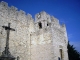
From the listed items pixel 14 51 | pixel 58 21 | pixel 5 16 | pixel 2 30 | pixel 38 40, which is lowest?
pixel 14 51

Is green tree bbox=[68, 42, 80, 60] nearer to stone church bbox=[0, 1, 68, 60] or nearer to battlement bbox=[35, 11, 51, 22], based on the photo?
stone church bbox=[0, 1, 68, 60]

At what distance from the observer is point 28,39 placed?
12.7 metres

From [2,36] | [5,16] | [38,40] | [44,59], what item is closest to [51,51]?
[44,59]

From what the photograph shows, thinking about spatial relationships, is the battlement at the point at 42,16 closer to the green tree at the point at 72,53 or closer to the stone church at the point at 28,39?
the stone church at the point at 28,39

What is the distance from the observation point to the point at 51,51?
1030cm

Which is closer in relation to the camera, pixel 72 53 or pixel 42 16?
pixel 72 53

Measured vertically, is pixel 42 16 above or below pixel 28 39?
above

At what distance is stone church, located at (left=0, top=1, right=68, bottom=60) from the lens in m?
10.5

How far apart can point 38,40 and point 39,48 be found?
0.98 m

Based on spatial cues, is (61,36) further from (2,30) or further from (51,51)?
(2,30)

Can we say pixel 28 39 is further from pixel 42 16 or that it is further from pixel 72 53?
pixel 72 53

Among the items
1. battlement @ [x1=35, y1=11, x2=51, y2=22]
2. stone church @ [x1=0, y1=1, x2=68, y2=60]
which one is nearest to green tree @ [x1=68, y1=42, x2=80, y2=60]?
stone church @ [x1=0, y1=1, x2=68, y2=60]

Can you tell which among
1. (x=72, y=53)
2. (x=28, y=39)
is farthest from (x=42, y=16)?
(x=72, y=53)

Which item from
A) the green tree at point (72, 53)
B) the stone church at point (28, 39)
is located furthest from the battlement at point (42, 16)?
the green tree at point (72, 53)
